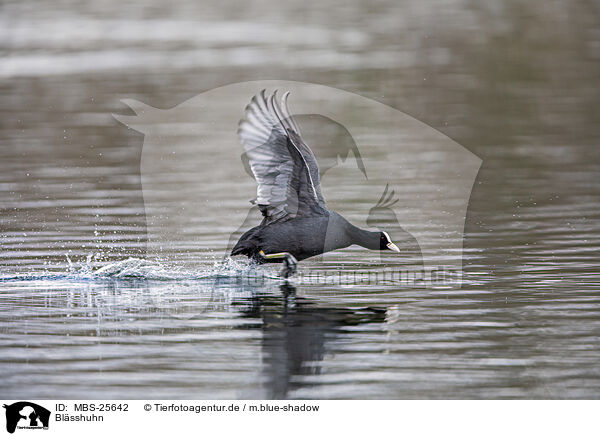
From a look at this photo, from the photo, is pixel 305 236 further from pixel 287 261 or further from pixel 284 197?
pixel 284 197

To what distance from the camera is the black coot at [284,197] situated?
8.81 meters

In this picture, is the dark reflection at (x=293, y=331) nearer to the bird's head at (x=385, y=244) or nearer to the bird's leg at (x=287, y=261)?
the bird's leg at (x=287, y=261)

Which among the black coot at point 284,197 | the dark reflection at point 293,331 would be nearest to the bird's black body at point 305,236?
the black coot at point 284,197

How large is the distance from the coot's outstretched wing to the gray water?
0.69 meters

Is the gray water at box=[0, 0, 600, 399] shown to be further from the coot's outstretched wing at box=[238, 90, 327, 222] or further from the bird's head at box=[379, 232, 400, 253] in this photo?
the coot's outstretched wing at box=[238, 90, 327, 222]

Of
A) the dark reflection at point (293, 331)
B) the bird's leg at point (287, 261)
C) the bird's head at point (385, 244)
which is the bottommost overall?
the dark reflection at point (293, 331)

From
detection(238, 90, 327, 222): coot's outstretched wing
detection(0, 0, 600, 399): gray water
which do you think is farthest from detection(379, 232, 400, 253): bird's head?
detection(238, 90, 327, 222): coot's outstretched wing

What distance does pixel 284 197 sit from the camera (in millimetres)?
9070

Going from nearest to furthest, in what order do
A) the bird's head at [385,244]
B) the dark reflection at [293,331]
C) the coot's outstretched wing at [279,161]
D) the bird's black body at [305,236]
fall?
the dark reflection at [293,331] → the coot's outstretched wing at [279,161] → the bird's black body at [305,236] → the bird's head at [385,244]

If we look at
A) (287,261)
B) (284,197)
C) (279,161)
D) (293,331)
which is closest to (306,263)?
(287,261)

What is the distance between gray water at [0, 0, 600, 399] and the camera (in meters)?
6.30

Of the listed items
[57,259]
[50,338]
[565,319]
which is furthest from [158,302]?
[565,319]

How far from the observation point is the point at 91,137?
1727 centimetres

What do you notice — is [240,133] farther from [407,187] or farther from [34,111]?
[34,111]
